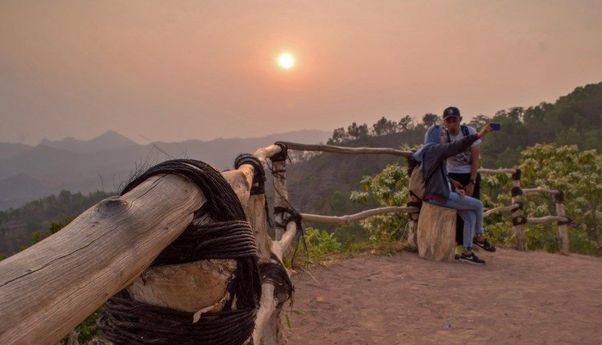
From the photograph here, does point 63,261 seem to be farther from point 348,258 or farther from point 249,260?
point 348,258

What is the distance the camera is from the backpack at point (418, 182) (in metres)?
4.66

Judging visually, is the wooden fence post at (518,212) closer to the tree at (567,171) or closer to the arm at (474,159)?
the arm at (474,159)

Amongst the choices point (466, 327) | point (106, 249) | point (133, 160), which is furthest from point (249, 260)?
point (466, 327)

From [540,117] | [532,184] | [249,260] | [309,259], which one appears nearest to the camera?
[249,260]

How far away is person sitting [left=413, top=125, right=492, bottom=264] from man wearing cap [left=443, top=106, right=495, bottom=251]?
0.32 feet

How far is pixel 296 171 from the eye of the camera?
64938 millimetres

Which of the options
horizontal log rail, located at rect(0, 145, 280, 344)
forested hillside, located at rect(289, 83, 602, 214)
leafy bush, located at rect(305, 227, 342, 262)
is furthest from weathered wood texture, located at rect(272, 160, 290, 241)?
forested hillside, located at rect(289, 83, 602, 214)

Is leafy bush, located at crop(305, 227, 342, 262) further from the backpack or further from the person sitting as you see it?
the person sitting

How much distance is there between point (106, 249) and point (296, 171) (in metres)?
64.3

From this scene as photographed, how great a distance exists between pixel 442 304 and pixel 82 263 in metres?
3.20

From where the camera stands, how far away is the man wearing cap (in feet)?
13.9

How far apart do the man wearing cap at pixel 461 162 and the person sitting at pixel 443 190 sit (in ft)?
0.32

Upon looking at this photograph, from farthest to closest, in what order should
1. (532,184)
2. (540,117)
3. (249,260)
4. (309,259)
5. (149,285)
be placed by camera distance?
(540,117), (532,184), (309,259), (249,260), (149,285)

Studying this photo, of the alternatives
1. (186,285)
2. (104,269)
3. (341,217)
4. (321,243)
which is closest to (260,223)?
(186,285)
